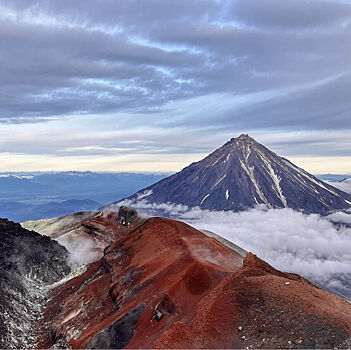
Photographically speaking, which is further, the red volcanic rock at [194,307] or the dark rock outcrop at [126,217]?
the dark rock outcrop at [126,217]

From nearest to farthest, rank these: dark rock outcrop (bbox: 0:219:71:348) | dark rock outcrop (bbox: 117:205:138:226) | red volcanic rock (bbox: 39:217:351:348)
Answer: red volcanic rock (bbox: 39:217:351:348) < dark rock outcrop (bbox: 0:219:71:348) < dark rock outcrop (bbox: 117:205:138:226)

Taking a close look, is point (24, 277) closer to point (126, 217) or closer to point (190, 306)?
point (126, 217)

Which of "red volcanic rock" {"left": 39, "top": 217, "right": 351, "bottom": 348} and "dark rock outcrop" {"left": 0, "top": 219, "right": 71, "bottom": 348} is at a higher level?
"red volcanic rock" {"left": 39, "top": 217, "right": 351, "bottom": 348}

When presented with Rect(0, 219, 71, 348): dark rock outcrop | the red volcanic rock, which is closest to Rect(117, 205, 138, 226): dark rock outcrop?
Rect(0, 219, 71, 348): dark rock outcrop

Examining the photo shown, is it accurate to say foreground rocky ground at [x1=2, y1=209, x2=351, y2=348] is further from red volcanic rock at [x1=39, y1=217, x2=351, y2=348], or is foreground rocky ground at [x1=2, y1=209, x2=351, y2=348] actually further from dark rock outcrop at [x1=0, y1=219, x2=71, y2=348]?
dark rock outcrop at [x1=0, y1=219, x2=71, y2=348]

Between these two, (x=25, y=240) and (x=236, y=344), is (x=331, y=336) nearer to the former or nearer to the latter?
(x=236, y=344)

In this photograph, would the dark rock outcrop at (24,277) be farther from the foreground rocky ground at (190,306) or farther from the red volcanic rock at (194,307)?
the red volcanic rock at (194,307)

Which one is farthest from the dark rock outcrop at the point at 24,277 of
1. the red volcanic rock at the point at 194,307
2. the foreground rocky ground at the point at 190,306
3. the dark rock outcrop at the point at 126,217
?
the dark rock outcrop at the point at 126,217
